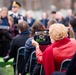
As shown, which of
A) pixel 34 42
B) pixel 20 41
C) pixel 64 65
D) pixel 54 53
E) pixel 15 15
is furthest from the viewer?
pixel 15 15

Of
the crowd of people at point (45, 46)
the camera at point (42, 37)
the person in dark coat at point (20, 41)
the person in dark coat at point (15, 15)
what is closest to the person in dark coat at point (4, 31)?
the person in dark coat at point (15, 15)

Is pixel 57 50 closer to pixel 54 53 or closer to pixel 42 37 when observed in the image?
pixel 54 53

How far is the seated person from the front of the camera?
9.94 metres

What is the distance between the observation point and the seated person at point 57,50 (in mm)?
9938

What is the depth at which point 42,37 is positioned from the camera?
11.1 meters

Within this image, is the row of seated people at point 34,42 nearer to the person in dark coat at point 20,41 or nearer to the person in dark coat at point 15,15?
the person in dark coat at point 20,41

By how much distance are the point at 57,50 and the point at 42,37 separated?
1220 mm

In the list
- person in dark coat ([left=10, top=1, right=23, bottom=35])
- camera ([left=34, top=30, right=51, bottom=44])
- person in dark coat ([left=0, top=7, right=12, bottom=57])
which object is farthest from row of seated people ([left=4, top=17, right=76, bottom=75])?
person in dark coat ([left=10, top=1, right=23, bottom=35])

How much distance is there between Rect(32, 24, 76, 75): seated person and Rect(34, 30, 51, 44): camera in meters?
1.02

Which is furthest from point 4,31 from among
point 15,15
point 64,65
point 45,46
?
point 64,65

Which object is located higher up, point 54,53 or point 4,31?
point 54,53

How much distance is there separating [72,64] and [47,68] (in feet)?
3.58

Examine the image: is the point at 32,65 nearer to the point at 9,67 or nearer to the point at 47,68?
the point at 47,68

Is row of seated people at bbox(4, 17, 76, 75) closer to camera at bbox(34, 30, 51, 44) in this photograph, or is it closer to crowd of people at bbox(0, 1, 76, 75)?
crowd of people at bbox(0, 1, 76, 75)
